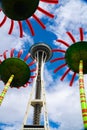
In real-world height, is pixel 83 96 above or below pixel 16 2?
below

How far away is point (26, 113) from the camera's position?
5638cm

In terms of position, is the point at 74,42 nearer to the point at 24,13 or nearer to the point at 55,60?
the point at 55,60

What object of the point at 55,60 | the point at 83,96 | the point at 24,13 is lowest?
the point at 83,96

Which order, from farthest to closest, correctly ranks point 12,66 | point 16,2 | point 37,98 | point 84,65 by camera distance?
point 37,98
point 12,66
point 84,65
point 16,2

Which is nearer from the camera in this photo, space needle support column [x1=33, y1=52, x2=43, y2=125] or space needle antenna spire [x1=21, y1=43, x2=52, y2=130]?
space needle antenna spire [x1=21, y1=43, x2=52, y2=130]

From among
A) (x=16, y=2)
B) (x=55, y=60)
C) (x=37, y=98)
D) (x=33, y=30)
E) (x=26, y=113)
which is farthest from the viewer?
(x=37, y=98)

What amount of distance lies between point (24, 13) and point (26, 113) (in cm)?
4977

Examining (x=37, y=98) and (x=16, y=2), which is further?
(x=37, y=98)

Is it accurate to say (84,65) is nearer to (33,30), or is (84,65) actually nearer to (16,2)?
(33,30)

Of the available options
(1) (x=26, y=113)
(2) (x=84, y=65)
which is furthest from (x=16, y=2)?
(1) (x=26, y=113)

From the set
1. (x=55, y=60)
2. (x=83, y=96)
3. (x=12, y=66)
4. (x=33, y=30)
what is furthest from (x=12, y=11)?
(x=12, y=66)

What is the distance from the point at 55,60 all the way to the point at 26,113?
41.7 meters

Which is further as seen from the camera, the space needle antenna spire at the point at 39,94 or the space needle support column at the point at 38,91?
the space needle support column at the point at 38,91

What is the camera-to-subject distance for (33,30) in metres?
10.7
